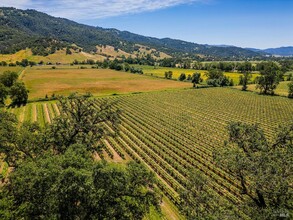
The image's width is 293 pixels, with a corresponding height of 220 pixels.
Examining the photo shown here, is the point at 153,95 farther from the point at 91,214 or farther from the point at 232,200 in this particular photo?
the point at 91,214

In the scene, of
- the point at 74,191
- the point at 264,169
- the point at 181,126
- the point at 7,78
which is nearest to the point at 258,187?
the point at 264,169

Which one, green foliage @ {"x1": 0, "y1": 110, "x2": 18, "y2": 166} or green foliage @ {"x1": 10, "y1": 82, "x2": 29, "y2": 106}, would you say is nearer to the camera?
green foliage @ {"x1": 0, "y1": 110, "x2": 18, "y2": 166}

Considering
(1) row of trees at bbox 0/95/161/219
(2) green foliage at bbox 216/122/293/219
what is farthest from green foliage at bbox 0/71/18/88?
(2) green foliage at bbox 216/122/293/219

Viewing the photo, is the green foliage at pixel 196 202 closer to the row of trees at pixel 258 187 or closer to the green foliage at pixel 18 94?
the row of trees at pixel 258 187

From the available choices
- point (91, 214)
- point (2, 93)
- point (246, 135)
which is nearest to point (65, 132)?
point (91, 214)

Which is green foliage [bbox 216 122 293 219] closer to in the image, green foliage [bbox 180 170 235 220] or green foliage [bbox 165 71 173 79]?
green foliage [bbox 180 170 235 220]

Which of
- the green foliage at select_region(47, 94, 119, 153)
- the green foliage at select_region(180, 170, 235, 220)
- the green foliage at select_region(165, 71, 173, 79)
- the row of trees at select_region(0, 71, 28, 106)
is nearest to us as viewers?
the green foliage at select_region(180, 170, 235, 220)

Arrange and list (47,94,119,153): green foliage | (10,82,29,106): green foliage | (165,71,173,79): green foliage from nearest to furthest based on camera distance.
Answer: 1. (47,94,119,153): green foliage
2. (10,82,29,106): green foliage
3. (165,71,173,79): green foliage

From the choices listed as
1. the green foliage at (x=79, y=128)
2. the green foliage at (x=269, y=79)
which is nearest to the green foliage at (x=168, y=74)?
the green foliage at (x=269, y=79)
